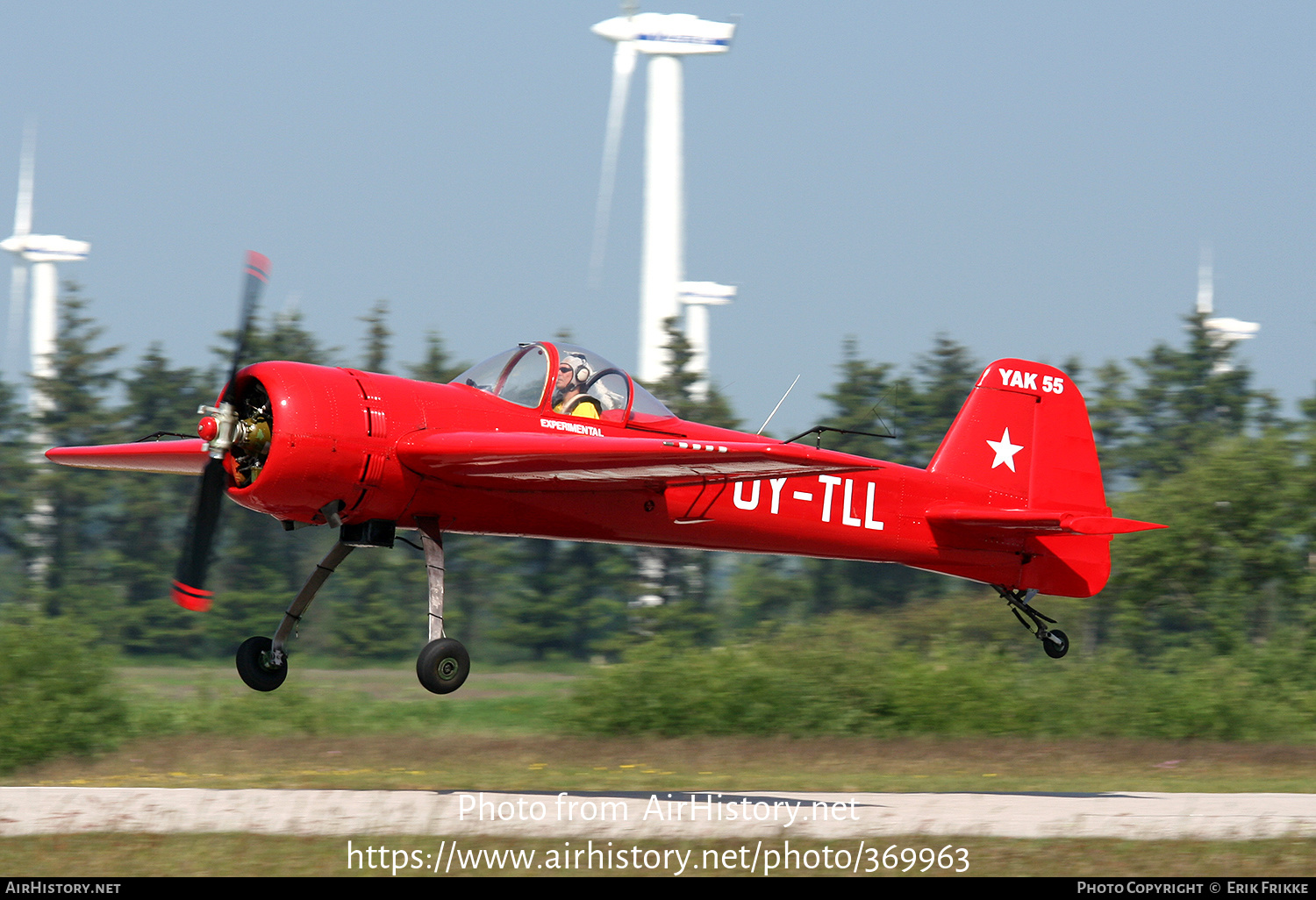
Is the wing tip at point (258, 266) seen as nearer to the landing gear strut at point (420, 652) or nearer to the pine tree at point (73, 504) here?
the landing gear strut at point (420, 652)

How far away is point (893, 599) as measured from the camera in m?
34.1

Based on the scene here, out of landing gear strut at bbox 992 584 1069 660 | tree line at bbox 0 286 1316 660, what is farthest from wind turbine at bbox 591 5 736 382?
landing gear strut at bbox 992 584 1069 660

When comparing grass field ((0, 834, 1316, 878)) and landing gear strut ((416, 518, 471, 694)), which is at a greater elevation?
landing gear strut ((416, 518, 471, 694))

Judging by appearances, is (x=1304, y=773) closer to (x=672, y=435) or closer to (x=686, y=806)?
(x=686, y=806)

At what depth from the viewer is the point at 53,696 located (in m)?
16.5

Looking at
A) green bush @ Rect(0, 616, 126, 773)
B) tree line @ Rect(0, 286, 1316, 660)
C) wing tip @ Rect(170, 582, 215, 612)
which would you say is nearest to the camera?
wing tip @ Rect(170, 582, 215, 612)

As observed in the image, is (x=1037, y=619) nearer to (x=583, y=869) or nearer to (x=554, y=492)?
(x=554, y=492)

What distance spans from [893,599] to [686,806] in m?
23.2

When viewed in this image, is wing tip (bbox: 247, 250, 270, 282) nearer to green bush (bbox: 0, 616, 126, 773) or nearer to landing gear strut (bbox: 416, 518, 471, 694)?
landing gear strut (bbox: 416, 518, 471, 694)

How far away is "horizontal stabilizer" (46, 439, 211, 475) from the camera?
1211 cm

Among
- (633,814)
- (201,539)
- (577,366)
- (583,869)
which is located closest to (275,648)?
(201,539)

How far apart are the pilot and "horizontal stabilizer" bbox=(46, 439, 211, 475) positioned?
3.48 m

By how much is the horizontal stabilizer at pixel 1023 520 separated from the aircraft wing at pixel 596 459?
2976 millimetres

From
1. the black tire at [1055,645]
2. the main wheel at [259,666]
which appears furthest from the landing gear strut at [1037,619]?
the main wheel at [259,666]
